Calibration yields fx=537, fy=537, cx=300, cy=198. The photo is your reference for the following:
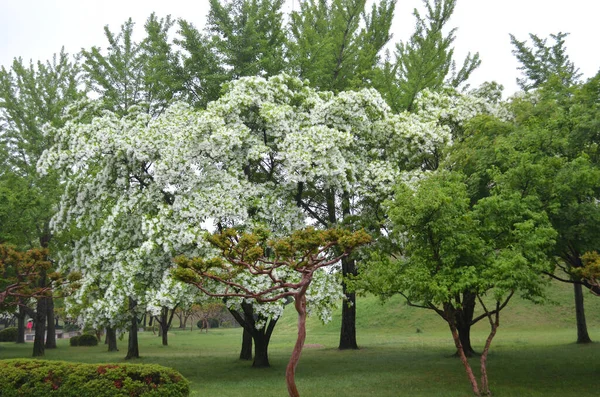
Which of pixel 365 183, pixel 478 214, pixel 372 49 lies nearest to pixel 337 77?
pixel 372 49

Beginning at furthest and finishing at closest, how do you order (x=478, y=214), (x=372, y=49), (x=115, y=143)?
(x=372, y=49) < (x=115, y=143) < (x=478, y=214)

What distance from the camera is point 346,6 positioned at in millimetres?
30344

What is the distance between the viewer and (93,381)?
13.0 meters

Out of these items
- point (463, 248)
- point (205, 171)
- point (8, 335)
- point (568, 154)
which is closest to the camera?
point (463, 248)

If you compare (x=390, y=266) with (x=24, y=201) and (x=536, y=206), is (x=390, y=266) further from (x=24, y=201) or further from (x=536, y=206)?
(x=24, y=201)

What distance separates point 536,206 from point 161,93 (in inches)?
822

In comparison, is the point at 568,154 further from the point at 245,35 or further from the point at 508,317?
the point at 508,317

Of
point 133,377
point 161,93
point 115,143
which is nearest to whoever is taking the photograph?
point 133,377

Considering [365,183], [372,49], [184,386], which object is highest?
[372,49]

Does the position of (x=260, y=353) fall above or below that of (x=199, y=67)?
below

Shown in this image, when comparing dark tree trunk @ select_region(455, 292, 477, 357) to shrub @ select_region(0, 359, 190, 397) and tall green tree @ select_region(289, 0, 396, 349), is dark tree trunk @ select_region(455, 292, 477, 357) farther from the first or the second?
shrub @ select_region(0, 359, 190, 397)

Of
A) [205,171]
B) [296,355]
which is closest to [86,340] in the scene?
[205,171]

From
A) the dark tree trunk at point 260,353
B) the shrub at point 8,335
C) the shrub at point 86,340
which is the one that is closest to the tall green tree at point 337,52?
the dark tree trunk at point 260,353

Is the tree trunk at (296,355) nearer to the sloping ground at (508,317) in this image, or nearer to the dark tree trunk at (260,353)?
the dark tree trunk at (260,353)
